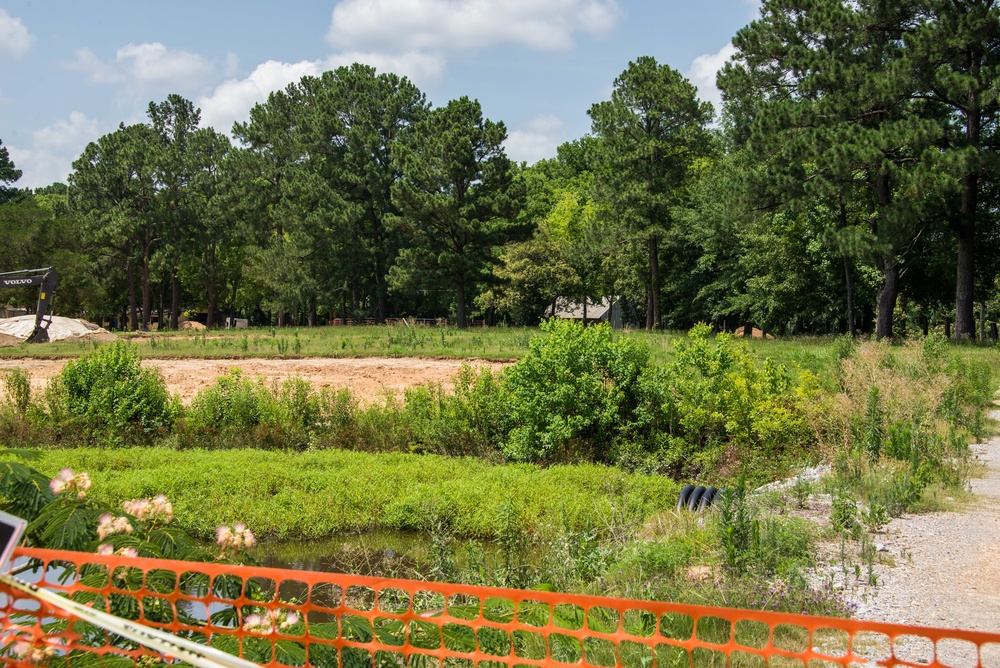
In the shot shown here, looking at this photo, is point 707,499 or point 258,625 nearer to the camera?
point 258,625

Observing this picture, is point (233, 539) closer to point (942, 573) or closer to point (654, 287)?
point (942, 573)

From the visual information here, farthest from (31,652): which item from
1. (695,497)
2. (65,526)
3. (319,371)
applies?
(319,371)

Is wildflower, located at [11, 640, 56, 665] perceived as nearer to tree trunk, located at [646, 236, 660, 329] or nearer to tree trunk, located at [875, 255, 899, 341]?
tree trunk, located at [875, 255, 899, 341]

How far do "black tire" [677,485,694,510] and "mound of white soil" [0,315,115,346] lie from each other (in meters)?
28.9

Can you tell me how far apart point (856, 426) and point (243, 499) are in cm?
799

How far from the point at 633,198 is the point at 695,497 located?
1326 inches

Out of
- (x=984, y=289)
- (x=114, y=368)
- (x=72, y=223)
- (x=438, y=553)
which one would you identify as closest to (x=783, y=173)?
(x=984, y=289)

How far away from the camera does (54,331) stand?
33.2m

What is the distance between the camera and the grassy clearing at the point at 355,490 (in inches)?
355

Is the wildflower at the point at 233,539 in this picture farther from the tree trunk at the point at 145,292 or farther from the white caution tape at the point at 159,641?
the tree trunk at the point at 145,292

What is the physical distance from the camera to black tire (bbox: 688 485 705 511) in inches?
339

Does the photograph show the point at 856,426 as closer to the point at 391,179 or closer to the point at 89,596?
the point at 89,596

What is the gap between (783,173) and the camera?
2695 centimetres

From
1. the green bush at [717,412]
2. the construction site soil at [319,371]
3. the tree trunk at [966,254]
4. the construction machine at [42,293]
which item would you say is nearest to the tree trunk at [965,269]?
the tree trunk at [966,254]
